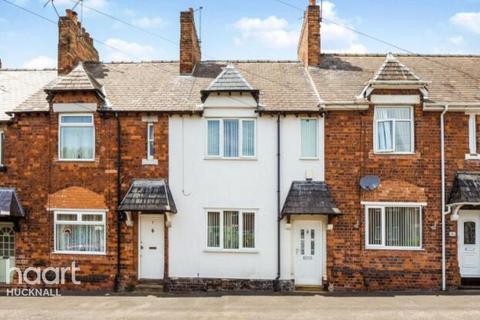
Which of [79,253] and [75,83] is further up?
[75,83]

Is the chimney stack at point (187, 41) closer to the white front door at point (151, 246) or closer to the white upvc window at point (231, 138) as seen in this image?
the white upvc window at point (231, 138)

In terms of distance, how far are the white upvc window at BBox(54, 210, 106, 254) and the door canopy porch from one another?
38.2 ft

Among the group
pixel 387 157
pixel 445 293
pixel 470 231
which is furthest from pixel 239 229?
pixel 470 231

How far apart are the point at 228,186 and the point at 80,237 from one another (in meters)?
5.36

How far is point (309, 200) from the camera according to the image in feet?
50.1

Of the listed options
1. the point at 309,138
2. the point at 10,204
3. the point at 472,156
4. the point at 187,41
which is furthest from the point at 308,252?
the point at 10,204

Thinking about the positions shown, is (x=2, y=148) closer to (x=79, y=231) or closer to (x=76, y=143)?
(x=76, y=143)

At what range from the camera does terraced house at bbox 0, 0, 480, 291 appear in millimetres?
15406

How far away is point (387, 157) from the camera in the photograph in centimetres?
1564

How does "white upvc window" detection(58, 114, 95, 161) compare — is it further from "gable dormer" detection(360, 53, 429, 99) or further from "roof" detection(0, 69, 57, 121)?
"gable dormer" detection(360, 53, 429, 99)

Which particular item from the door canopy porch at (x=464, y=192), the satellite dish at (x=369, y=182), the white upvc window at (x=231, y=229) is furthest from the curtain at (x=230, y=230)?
the door canopy porch at (x=464, y=192)

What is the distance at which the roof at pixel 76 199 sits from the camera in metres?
15.9

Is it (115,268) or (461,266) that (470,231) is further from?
(115,268)

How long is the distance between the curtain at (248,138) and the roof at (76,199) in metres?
5.13
